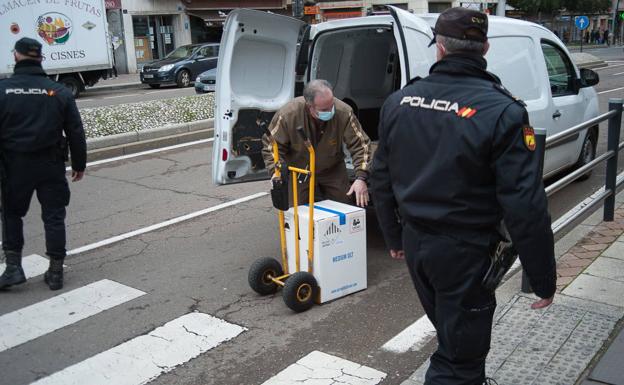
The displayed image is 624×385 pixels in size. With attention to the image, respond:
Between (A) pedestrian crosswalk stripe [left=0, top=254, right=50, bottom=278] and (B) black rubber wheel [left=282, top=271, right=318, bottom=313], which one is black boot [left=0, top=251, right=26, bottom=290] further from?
(B) black rubber wheel [left=282, top=271, right=318, bottom=313]

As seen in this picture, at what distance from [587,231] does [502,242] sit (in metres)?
3.69

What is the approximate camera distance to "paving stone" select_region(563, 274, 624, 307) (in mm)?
4387

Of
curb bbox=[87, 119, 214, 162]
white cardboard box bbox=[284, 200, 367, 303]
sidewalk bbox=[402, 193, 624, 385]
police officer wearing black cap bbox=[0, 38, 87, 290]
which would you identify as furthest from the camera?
curb bbox=[87, 119, 214, 162]

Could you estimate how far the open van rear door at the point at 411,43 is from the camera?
5.15 meters

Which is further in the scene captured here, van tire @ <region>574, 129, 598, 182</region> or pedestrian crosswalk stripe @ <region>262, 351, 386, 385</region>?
van tire @ <region>574, 129, 598, 182</region>

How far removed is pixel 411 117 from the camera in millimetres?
2609

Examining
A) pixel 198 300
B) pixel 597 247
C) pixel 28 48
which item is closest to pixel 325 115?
pixel 198 300

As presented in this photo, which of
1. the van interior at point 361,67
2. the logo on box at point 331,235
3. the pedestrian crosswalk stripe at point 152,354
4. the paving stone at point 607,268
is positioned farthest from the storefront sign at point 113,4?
the paving stone at point 607,268

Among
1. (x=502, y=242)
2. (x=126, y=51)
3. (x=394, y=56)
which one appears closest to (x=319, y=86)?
(x=394, y=56)

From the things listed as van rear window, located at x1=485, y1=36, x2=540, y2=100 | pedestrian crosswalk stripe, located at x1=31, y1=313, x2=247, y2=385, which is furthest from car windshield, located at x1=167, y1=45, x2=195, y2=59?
pedestrian crosswalk stripe, located at x1=31, y1=313, x2=247, y2=385

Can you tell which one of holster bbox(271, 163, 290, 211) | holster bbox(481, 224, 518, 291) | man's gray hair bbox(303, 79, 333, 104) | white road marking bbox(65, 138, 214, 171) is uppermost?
man's gray hair bbox(303, 79, 333, 104)

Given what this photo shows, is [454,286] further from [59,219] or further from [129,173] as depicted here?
[129,173]

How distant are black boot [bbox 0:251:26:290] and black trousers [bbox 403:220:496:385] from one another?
3868mm

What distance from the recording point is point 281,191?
15.5 feet
